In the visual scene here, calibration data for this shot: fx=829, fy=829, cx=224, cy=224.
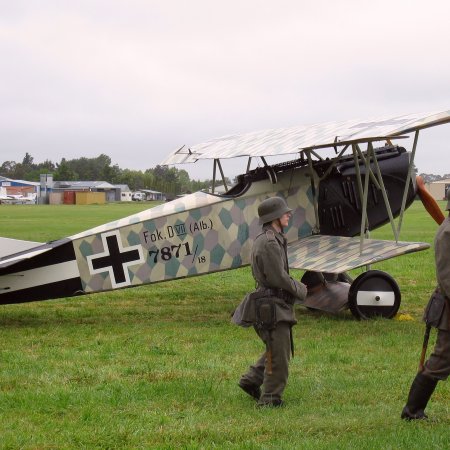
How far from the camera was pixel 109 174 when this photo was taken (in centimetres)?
15675

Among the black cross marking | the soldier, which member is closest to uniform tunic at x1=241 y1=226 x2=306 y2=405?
the soldier

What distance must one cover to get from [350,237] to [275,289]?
18.0 ft

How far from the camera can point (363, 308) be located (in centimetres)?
1009

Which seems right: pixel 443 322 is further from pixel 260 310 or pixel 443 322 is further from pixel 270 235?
pixel 270 235

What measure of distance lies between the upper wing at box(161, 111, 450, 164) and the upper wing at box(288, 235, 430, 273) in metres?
1.35

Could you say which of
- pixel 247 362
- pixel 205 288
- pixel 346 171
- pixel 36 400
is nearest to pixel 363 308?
pixel 346 171

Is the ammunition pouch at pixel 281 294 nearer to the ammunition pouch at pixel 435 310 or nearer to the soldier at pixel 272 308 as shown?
the soldier at pixel 272 308

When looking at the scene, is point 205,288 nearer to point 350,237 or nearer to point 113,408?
point 350,237

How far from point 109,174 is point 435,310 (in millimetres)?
153507

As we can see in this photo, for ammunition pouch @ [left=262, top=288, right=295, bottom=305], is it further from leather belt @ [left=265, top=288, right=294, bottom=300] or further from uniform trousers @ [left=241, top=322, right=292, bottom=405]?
uniform trousers @ [left=241, top=322, right=292, bottom=405]

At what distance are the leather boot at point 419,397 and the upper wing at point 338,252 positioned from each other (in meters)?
4.28

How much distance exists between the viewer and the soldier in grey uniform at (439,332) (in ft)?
17.3

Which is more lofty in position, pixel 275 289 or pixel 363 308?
pixel 275 289

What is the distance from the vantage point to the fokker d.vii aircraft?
9.92 metres
